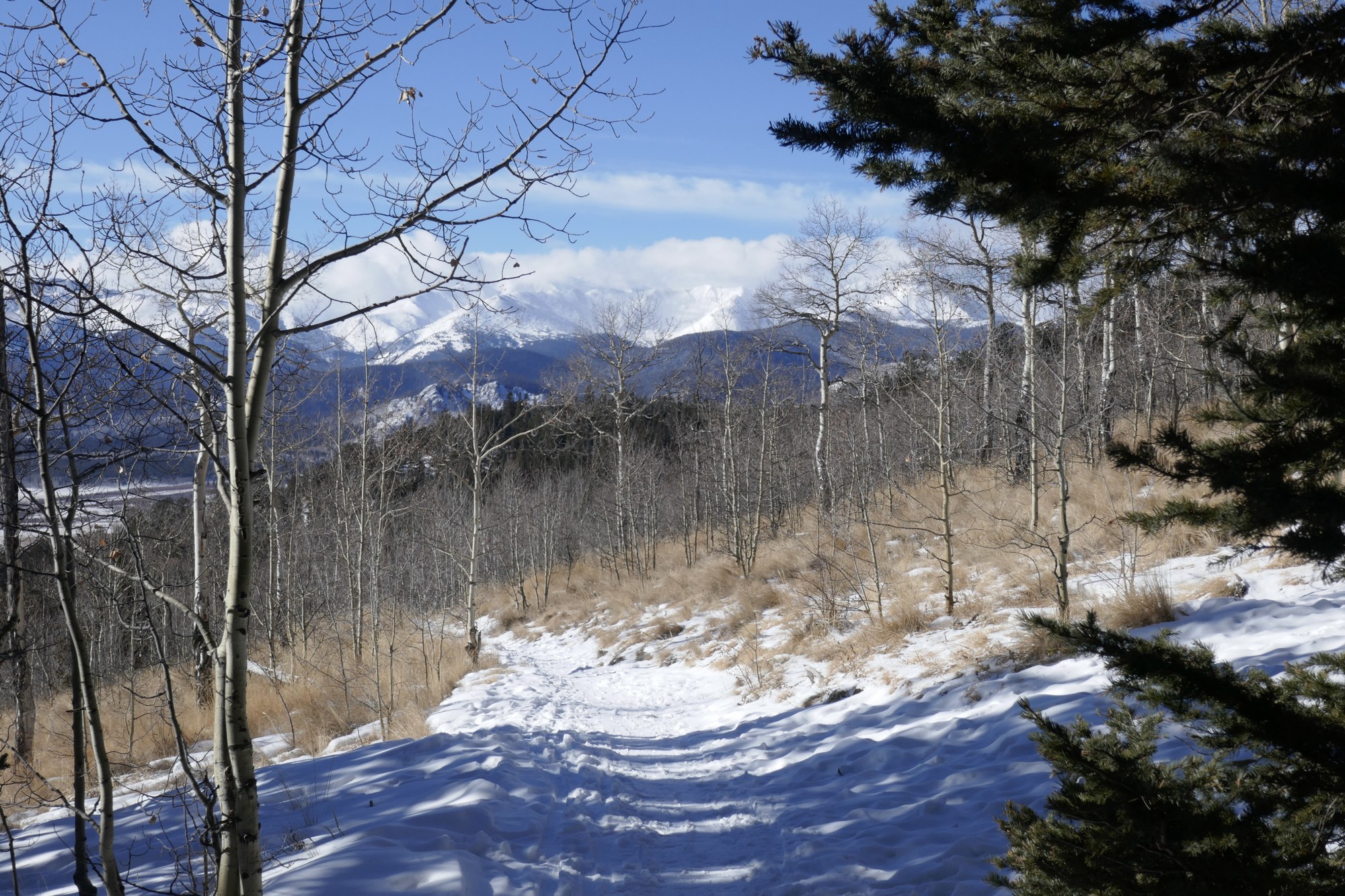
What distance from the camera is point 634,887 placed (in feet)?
14.4

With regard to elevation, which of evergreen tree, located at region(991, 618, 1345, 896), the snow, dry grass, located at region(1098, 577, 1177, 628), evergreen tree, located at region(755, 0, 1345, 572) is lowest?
the snow

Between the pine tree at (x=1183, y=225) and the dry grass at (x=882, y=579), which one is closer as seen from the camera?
the pine tree at (x=1183, y=225)

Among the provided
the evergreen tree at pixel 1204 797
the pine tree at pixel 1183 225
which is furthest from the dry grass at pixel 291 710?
the pine tree at pixel 1183 225

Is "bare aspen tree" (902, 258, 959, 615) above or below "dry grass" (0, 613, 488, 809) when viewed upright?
above

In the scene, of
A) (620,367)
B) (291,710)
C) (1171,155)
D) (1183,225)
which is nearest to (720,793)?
(1183,225)

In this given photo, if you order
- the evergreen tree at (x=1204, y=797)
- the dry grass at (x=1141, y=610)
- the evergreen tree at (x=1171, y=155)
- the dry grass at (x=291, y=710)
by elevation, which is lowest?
the dry grass at (x=291, y=710)

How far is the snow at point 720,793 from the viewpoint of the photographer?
4297 millimetres

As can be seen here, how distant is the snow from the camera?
14.1 feet

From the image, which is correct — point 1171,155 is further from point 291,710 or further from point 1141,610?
point 291,710

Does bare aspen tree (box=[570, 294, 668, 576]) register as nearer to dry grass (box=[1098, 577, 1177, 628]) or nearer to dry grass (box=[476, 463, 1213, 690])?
dry grass (box=[476, 463, 1213, 690])

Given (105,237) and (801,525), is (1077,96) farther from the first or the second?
(801,525)

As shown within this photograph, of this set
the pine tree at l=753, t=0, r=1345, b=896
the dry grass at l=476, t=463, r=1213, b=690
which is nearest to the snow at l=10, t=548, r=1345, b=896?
the dry grass at l=476, t=463, r=1213, b=690

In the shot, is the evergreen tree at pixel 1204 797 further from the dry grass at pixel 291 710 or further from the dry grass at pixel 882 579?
the dry grass at pixel 291 710

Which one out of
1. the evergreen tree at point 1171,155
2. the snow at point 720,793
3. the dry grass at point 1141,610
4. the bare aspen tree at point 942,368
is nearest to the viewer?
the evergreen tree at point 1171,155
